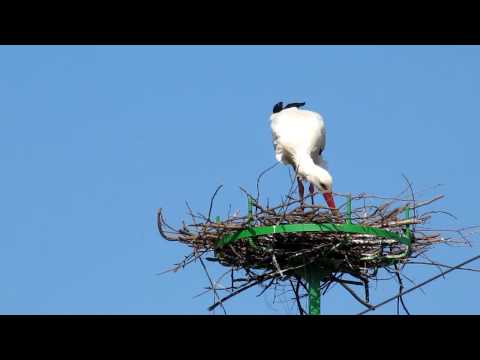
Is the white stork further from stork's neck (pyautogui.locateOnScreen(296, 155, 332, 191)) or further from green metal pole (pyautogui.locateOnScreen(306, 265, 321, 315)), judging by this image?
green metal pole (pyautogui.locateOnScreen(306, 265, 321, 315))

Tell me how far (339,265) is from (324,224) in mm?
552

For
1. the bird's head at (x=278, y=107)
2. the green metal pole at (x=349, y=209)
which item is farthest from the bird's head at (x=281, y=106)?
the green metal pole at (x=349, y=209)

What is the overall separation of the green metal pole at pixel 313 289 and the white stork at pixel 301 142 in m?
1.68

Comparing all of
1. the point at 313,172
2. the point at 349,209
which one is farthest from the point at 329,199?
the point at 349,209

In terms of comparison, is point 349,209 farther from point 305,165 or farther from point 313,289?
point 305,165

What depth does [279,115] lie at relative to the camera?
1149 centimetres

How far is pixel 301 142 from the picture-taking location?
11062 mm

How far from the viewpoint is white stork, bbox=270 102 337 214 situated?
427 inches

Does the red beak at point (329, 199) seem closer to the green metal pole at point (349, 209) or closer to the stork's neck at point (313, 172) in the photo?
the stork's neck at point (313, 172)

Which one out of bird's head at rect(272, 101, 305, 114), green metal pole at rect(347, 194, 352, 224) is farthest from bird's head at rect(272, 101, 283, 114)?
green metal pole at rect(347, 194, 352, 224)

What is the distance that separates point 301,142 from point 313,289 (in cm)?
236

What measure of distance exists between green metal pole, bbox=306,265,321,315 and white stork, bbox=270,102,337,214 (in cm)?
168
